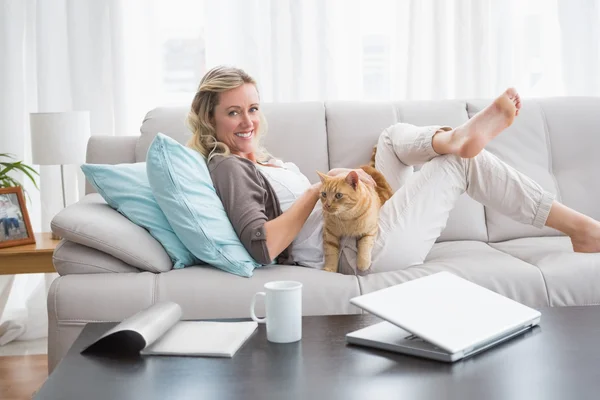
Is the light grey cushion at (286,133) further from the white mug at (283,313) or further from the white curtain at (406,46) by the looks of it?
the white mug at (283,313)

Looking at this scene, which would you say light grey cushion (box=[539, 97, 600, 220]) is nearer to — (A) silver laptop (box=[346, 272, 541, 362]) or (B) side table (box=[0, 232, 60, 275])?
(A) silver laptop (box=[346, 272, 541, 362])

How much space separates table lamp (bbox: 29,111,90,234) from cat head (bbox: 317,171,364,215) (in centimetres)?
122

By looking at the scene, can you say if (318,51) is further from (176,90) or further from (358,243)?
(358,243)

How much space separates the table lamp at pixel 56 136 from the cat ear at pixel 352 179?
1.27 m

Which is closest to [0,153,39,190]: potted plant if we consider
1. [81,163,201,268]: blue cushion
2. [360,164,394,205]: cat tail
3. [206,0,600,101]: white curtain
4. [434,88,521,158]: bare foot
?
[81,163,201,268]: blue cushion

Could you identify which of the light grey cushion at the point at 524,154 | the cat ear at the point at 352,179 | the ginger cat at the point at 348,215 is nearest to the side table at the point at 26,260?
the ginger cat at the point at 348,215

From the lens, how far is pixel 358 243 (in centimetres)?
205

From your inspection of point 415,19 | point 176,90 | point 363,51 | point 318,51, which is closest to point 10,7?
point 176,90

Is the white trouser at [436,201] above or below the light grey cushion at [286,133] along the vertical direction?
below

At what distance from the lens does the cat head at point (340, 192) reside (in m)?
1.93

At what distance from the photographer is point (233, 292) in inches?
73.9

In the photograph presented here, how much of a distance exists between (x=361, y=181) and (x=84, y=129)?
125cm

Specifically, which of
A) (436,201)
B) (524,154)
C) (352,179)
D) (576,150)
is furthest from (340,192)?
(576,150)

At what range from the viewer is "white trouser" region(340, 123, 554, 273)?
209 centimetres
